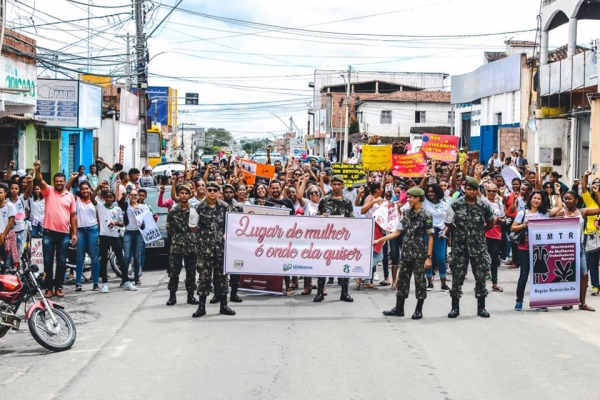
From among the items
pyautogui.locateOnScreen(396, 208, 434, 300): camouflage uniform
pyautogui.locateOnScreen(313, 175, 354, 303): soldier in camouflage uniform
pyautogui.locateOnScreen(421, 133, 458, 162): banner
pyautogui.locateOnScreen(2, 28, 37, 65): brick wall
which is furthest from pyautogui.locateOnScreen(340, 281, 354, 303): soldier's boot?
pyautogui.locateOnScreen(421, 133, 458, 162): banner

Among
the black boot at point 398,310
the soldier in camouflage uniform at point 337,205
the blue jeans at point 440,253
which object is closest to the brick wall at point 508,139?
the blue jeans at point 440,253

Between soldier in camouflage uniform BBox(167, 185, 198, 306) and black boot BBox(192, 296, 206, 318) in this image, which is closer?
black boot BBox(192, 296, 206, 318)

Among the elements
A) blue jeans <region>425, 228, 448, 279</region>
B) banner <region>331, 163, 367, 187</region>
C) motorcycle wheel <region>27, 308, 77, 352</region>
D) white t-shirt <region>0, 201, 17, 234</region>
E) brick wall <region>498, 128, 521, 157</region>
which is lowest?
motorcycle wheel <region>27, 308, 77, 352</region>

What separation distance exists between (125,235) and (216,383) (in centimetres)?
685

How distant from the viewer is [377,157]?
2244cm

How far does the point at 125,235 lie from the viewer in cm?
1408

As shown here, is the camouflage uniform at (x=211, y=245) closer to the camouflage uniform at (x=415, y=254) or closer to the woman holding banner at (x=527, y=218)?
the camouflage uniform at (x=415, y=254)

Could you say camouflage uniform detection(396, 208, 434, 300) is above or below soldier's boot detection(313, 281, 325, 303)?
above

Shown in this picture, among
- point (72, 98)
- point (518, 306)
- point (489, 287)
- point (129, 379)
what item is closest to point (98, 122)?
point (72, 98)

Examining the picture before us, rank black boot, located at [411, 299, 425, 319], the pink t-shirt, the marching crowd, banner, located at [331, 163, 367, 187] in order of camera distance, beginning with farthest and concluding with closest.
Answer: banner, located at [331, 163, 367, 187], the pink t-shirt, the marching crowd, black boot, located at [411, 299, 425, 319]

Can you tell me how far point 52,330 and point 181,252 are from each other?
336cm

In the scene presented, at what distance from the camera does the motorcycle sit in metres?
9.11

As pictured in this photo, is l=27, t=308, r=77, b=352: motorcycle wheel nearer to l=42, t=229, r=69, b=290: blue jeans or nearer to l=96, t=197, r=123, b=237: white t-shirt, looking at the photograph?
l=42, t=229, r=69, b=290: blue jeans

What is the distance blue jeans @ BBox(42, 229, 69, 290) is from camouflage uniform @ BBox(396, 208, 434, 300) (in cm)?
524
